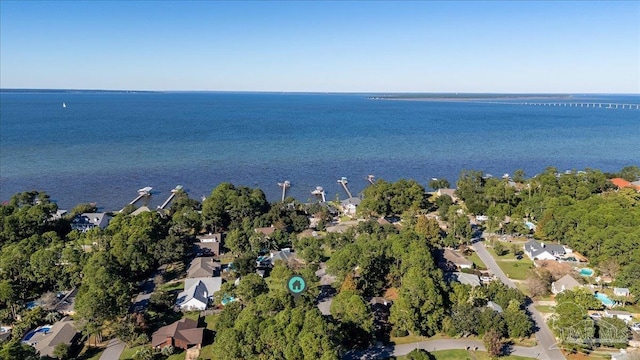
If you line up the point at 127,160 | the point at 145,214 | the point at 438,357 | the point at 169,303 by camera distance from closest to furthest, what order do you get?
the point at 438,357
the point at 169,303
the point at 145,214
the point at 127,160

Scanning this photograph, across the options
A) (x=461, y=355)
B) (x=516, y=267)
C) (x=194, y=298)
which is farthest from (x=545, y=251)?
(x=194, y=298)

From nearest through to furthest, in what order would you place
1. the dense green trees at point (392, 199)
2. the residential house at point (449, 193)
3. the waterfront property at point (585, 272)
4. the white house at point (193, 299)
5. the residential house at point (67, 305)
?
1. the residential house at point (67, 305)
2. the white house at point (193, 299)
3. the waterfront property at point (585, 272)
4. the dense green trees at point (392, 199)
5. the residential house at point (449, 193)

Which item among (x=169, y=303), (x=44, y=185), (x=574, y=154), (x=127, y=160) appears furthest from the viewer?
(x=574, y=154)

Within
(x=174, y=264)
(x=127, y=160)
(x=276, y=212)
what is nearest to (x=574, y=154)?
(x=276, y=212)

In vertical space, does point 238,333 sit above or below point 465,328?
above

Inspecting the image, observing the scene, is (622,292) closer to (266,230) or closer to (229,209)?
(266,230)

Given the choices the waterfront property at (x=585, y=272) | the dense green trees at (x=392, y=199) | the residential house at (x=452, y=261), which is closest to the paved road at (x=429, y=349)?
the residential house at (x=452, y=261)

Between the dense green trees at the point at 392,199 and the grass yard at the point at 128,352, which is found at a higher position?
the dense green trees at the point at 392,199

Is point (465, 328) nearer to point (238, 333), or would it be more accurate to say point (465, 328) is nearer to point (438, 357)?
point (438, 357)

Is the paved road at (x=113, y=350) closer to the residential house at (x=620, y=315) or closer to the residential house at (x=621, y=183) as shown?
the residential house at (x=620, y=315)
